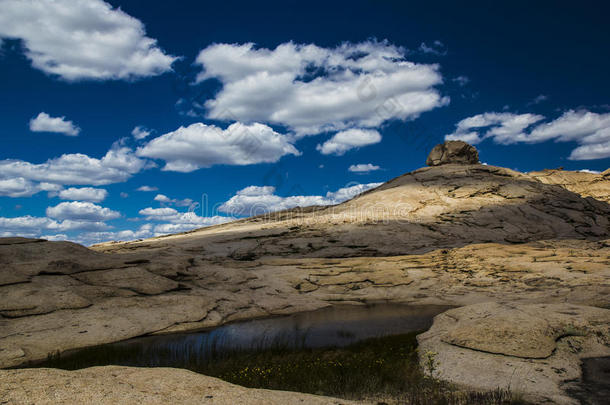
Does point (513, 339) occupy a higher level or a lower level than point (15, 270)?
lower

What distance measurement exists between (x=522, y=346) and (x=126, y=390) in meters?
8.14

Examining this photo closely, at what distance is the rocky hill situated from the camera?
32.0 feet

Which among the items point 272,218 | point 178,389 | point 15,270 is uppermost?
point 272,218

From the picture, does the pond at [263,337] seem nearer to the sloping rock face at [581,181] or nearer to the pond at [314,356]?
the pond at [314,356]

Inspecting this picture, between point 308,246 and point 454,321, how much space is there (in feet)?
40.5

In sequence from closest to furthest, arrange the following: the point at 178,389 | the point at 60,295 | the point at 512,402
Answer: the point at 178,389 → the point at 512,402 → the point at 60,295

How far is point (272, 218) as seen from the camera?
107ft

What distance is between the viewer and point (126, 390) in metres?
4.80

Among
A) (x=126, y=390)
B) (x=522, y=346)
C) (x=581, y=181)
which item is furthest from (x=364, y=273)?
(x=581, y=181)

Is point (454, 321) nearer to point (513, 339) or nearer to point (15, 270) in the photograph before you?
point (513, 339)

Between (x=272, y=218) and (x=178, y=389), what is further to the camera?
(x=272, y=218)

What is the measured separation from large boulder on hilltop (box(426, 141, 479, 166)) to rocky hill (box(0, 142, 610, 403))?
23.5 ft

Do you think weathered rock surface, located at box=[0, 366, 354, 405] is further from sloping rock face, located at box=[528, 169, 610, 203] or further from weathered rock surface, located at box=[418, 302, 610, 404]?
sloping rock face, located at box=[528, 169, 610, 203]

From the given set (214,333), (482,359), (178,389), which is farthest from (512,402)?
(214,333)
